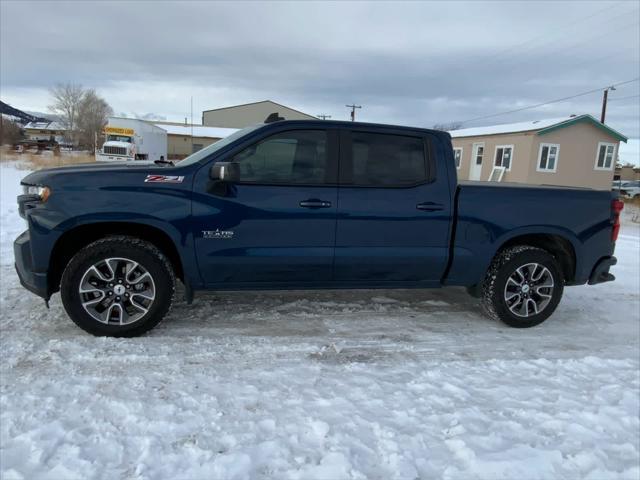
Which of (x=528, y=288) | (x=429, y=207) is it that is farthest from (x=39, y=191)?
(x=528, y=288)

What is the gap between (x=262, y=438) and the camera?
275cm

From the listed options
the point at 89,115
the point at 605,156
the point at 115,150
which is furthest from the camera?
the point at 89,115

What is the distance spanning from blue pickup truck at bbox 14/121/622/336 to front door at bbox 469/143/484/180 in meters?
25.5

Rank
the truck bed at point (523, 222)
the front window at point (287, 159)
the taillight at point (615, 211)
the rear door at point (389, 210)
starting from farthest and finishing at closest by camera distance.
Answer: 1. the taillight at point (615, 211)
2. the truck bed at point (523, 222)
3. the rear door at point (389, 210)
4. the front window at point (287, 159)

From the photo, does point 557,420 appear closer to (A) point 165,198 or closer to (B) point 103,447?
(B) point 103,447

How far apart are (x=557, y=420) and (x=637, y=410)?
716mm

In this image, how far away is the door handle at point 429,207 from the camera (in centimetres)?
444

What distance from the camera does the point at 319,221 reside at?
13.9 ft

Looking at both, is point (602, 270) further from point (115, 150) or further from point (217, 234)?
point (115, 150)

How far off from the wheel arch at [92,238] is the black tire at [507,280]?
3.02m

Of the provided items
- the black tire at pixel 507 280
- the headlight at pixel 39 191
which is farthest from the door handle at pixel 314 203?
the headlight at pixel 39 191

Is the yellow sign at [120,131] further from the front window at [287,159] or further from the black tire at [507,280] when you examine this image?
Answer: the black tire at [507,280]

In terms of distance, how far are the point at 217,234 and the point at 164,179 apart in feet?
2.07

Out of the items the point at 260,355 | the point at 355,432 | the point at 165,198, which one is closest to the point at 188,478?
the point at 355,432
